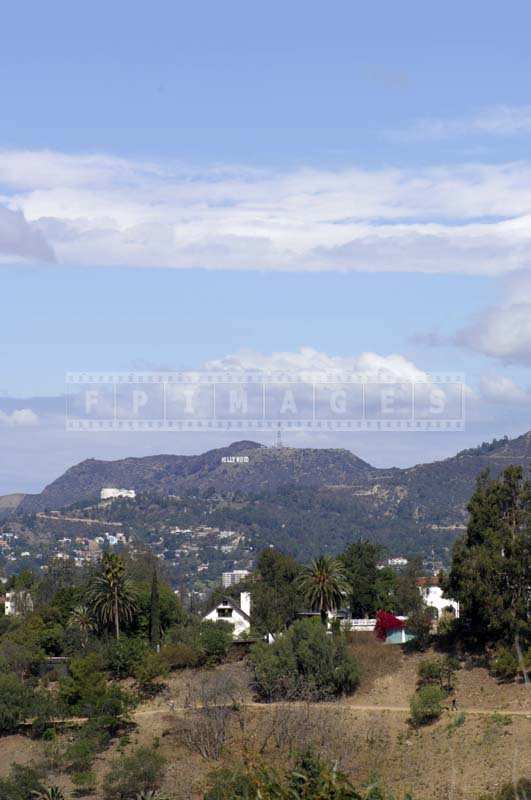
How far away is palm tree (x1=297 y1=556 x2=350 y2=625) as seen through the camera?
282 feet

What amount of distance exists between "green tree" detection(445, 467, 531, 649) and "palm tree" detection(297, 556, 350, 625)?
911cm

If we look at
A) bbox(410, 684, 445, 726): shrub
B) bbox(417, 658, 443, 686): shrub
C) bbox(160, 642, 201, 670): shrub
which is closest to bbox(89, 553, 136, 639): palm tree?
bbox(160, 642, 201, 670): shrub

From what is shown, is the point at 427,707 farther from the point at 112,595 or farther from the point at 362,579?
the point at 112,595

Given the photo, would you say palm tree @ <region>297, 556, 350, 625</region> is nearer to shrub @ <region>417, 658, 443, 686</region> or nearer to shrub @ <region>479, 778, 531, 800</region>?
shrub @ <region>417, 658, 443, 686</region>

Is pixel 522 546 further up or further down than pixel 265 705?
further up

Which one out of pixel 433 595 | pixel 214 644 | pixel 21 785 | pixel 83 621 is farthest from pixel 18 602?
pixel 21 785

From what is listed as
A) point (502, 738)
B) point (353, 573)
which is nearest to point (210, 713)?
point (502, 738)

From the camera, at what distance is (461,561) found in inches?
3093

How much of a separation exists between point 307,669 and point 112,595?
17.6 meters

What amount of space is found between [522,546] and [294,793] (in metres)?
45.6

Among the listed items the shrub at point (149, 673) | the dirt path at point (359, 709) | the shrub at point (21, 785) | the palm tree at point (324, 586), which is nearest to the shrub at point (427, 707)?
the dirt path at point (359, 709)

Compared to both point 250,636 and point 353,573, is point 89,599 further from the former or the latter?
point 353,573

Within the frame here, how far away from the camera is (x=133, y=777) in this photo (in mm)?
68938

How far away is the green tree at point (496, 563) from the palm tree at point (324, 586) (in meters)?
9.11
